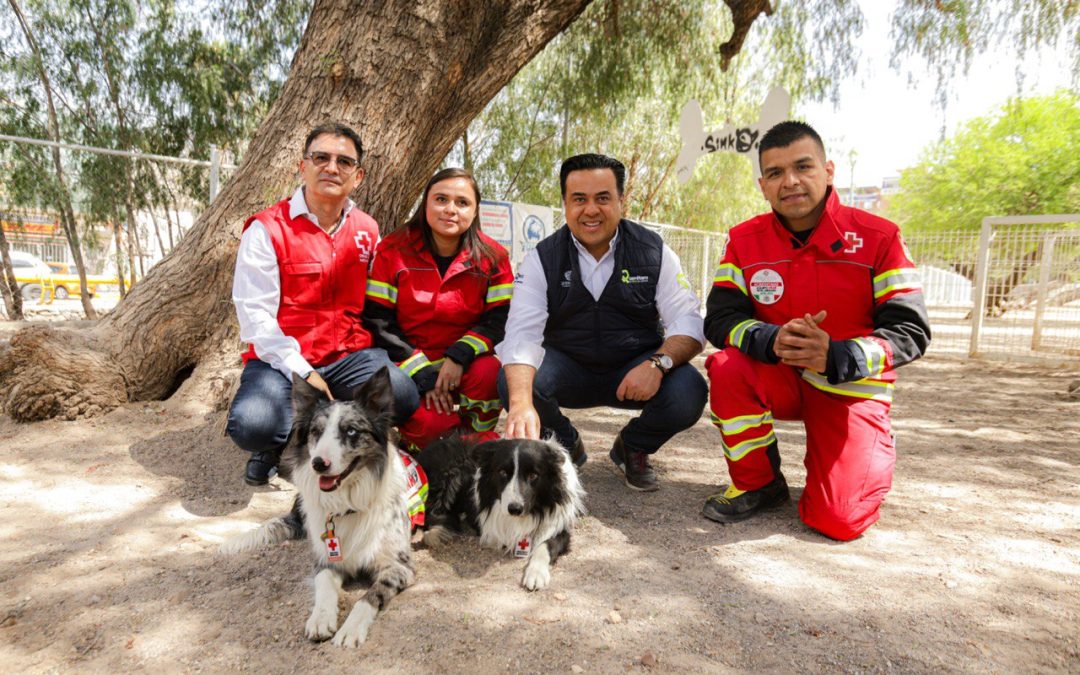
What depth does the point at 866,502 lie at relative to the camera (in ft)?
10.00

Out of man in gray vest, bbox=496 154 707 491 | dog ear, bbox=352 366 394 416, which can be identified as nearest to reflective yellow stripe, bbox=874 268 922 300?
man in gray vest, bbox=496 154 707 491

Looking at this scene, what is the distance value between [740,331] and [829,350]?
1.57 feet

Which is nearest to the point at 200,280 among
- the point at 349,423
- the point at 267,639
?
the point at 349,423

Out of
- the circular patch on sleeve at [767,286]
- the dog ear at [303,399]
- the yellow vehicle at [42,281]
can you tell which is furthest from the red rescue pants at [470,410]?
the yellow vehicle at [42,281]

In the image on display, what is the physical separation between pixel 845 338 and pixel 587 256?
5.00ft

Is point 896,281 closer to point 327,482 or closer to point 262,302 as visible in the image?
point 327,482

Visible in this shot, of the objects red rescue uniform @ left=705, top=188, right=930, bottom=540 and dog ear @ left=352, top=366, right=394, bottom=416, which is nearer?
dog ear @ left=352, top=366, right=394, bottom=416

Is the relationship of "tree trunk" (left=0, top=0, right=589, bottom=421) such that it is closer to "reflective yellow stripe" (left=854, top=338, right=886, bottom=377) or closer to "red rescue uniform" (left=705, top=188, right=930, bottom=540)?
"red rescue uniform" (left=705, top=188, right=930, bottom=540)

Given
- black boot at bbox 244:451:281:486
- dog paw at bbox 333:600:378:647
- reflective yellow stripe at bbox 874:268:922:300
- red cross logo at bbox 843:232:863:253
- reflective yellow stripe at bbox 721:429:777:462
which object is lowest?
dog paw at bbox 333:600:378:647

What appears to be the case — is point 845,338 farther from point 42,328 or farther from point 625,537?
point 42,328

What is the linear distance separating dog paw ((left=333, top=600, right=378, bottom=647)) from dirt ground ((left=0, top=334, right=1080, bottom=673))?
0.04 metres

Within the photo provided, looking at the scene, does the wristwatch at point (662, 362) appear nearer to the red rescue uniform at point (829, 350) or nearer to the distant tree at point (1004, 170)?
the red rescue uniform at point (829, 350)

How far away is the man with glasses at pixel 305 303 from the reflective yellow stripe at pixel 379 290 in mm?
38

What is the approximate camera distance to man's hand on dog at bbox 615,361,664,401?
135 inches
